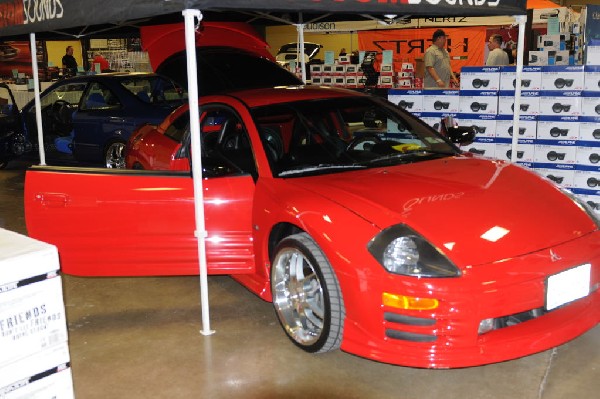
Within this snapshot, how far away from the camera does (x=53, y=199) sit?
429 centimetres

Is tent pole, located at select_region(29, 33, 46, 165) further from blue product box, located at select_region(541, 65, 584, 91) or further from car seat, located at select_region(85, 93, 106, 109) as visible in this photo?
blue product box, located at select_region(541, 65, 584, 91)

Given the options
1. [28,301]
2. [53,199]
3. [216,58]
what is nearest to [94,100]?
[216,58]

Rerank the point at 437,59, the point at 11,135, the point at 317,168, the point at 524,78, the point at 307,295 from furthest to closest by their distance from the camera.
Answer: the point at 11,135, the point at 437,59, the point at 524,78, the point at 317,168, the point at 307,295

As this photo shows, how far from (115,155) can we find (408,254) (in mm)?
6381

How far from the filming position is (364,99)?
4.71 m

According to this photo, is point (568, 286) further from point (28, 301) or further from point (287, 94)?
point (28, 301)

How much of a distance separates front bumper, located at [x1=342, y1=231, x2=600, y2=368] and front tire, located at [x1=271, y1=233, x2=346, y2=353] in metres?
0.17

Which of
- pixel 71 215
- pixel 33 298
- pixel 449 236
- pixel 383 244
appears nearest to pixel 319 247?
pixel 383 244

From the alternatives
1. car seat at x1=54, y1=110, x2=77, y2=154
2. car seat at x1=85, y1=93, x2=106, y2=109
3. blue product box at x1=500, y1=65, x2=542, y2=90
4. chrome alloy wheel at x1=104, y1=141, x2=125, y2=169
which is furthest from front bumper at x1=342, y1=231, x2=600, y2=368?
car seat at x1=54, y1=110, x2=77, y2=154

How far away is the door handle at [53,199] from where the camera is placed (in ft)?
14.0

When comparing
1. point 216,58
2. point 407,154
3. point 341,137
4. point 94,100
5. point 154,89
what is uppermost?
point 216,58

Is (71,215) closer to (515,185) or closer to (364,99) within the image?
(364,99)

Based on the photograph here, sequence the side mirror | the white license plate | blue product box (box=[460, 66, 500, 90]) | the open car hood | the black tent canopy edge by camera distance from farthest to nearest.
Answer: the open car hood → blue product box (box=[460, 66, 500, 90]) → the side mirror → the black tent canopy edge → the white license plate

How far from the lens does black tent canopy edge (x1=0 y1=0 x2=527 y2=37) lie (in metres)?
3.53
